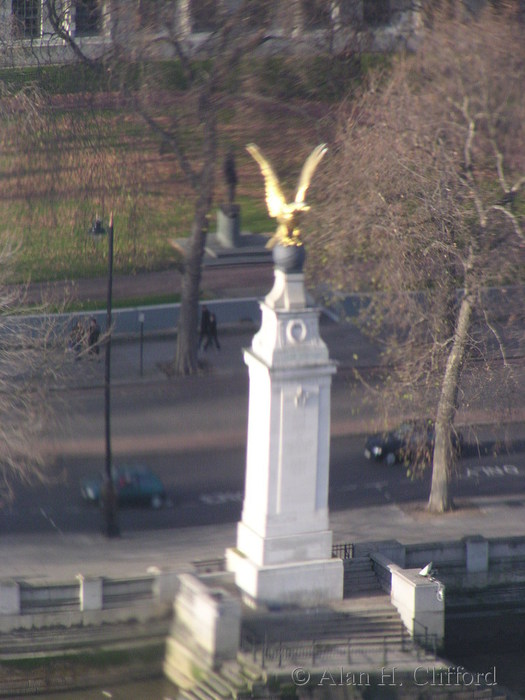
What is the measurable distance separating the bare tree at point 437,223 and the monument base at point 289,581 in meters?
5.64

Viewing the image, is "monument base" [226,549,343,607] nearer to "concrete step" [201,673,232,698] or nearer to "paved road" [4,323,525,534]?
"concrete step" [201,673,232,698]

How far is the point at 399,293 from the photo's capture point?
27.0 metres

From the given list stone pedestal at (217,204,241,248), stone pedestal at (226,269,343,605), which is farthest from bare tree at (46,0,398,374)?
stone pedestal at (226,269,343,605)

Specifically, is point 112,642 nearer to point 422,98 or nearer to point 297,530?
point 297,530

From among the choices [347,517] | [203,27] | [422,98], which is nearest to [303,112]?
[203,27]

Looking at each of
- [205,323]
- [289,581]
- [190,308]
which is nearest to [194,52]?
[190,308]

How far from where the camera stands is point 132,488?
2800 centimetres

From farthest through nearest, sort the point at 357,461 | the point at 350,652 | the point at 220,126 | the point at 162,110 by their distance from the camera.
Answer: the point at 220,126
the point at 162,110
the point at 357,461
the point at 350,652

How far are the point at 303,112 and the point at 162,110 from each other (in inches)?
153

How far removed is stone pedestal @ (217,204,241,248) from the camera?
43188 millimetres

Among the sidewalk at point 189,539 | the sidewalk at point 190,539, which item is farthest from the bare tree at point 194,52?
the sidewalk at point 190,539

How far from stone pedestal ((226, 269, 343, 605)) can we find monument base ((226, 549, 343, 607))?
0.7 inches

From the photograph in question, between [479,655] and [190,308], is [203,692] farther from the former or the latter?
[190,308]

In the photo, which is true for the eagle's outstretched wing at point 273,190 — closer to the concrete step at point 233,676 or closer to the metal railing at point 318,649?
the metal railing at point 318,649
